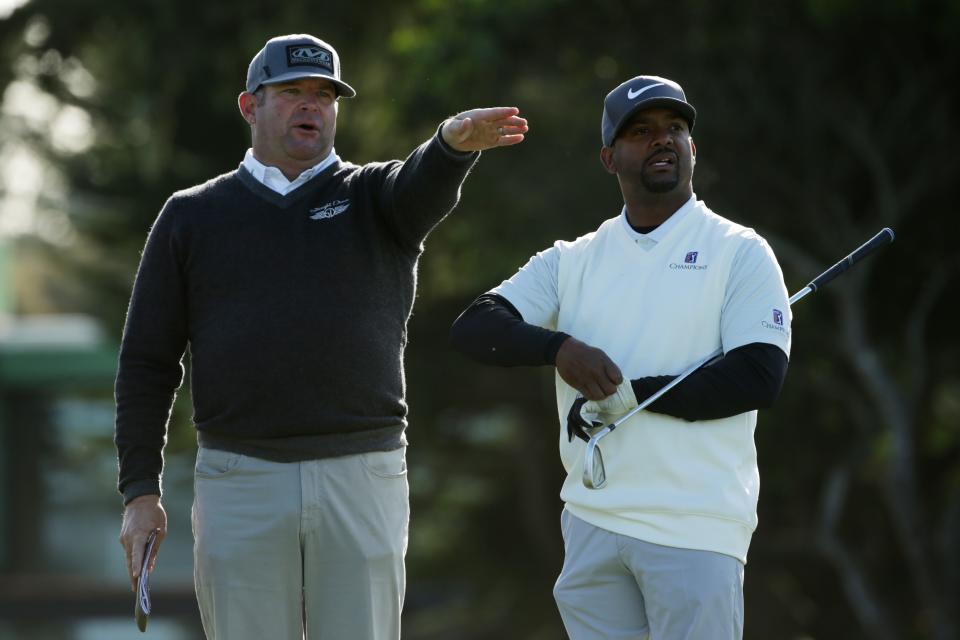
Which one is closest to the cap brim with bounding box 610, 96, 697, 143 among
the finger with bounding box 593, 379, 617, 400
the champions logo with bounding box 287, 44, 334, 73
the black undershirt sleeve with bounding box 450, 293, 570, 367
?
the black undershirt sleeve with bounding box 450, 293, 570, 367

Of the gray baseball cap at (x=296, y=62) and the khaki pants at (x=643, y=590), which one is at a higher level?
the gray baseball cap at (x=296, y=62)

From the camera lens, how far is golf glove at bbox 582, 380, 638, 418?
3.37m

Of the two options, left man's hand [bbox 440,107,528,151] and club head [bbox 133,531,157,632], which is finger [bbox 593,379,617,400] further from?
club head [bbox 133,531,157,632]

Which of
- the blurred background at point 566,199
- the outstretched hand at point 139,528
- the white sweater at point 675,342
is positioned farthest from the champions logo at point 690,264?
the blurred background at point 566,199

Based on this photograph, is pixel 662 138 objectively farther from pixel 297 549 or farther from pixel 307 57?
pixel 297 549

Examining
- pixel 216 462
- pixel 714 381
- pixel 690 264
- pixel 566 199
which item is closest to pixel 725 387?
pixel 714 381

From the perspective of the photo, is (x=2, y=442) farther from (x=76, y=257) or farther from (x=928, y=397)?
(x=928, y=397)

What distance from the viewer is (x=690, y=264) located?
11.4 feet

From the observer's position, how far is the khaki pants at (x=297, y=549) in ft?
11.7

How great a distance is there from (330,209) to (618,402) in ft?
2.80

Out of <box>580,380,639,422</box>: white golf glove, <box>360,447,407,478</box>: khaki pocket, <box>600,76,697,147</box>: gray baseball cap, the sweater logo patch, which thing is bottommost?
<box>360,447,407,478</box>: khaki pocket

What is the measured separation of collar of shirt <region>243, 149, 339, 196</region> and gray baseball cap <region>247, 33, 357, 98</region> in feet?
0.64

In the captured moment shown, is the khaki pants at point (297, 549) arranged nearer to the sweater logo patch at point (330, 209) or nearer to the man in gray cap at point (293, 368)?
the man in gray cap at point (293, 368)

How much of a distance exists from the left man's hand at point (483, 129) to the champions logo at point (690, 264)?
1.50 ft
